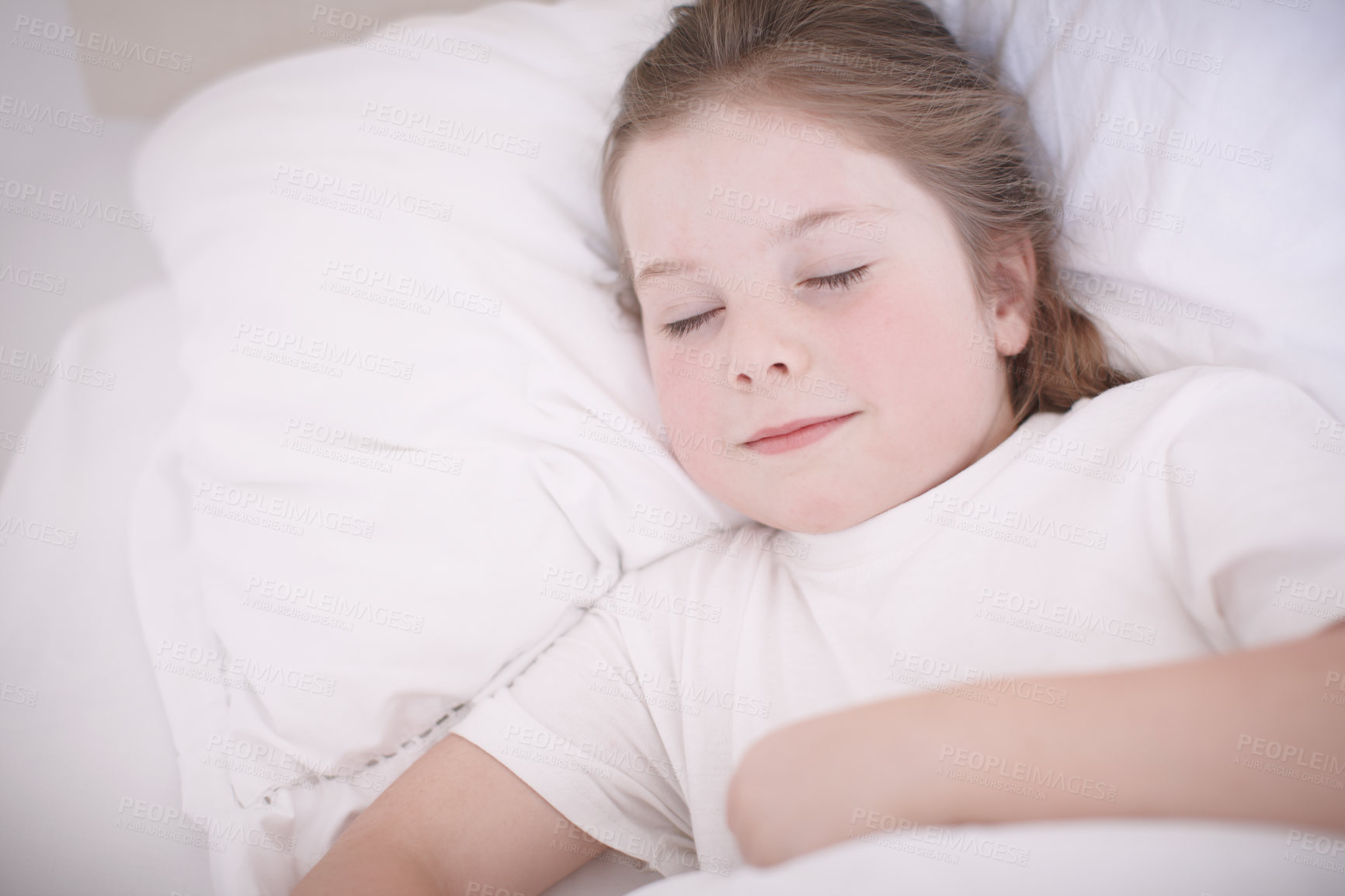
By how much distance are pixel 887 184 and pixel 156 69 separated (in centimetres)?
106

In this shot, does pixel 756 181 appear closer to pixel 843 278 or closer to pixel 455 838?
pixel 843 278

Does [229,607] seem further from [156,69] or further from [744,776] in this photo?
[156,69]

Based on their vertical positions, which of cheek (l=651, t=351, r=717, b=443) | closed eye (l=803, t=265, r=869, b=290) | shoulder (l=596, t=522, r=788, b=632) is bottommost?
shoulder (l=596, t=522, r=788, b=632)

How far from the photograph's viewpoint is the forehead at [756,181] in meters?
0.95

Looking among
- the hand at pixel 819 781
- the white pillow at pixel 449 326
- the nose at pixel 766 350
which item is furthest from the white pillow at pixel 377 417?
the hand at pixel 819 781

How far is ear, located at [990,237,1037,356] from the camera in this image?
1065 millimetres

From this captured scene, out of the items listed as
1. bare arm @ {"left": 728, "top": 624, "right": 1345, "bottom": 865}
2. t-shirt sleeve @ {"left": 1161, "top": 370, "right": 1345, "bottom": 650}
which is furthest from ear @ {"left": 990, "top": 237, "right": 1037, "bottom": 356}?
bare arm @ {"left": 728, "top": 624, "right": 1345, "bottom": 865}

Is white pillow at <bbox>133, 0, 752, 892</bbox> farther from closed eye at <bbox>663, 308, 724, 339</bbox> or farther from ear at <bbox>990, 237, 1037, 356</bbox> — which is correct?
ear at <bbox>990, 237, 1037, 356</bbox>

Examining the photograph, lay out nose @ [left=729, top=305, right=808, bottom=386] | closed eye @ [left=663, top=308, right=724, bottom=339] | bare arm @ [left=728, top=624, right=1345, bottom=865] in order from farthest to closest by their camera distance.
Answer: closed eye @ [left=663, top=308, right=724, bottom=339]
nose @ [left=729, top=305, right=808, bottom=386]
bare arm @ [left=728, top=624, right=1345, bottom=865]

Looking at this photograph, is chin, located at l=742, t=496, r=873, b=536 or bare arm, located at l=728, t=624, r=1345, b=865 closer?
bare arm, located at l=728, t=624, r=1345, b=865

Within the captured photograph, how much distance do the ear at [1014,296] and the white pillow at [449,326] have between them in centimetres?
6

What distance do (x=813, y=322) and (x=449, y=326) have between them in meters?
0.47

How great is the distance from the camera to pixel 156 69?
1.23 m

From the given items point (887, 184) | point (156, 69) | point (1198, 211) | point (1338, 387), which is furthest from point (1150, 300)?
point (156, 69)
